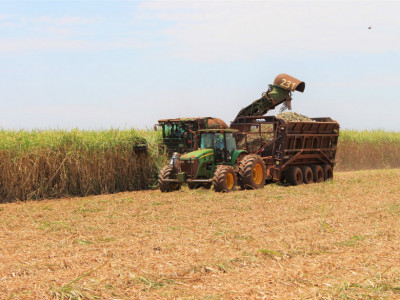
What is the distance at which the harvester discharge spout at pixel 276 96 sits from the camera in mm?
16609

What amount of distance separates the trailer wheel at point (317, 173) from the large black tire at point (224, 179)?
4887 millimetres

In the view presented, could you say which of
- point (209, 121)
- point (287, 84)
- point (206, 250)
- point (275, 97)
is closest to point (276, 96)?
point (275, 97)

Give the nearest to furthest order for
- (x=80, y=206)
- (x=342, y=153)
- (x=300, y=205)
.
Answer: (x=300, y=205) → (x=80, y=206) → (x=342, y=153)

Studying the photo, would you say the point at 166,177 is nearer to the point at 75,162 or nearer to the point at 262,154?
the point at 75,162

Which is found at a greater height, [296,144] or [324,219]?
[296,144]

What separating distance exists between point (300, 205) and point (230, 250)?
15.8ft

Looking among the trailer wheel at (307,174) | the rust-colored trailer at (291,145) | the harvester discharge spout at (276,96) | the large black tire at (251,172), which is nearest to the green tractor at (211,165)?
the large black tire at (251,172)

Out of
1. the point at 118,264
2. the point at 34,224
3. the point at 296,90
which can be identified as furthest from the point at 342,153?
the point at 118,264

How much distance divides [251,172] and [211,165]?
4.02 feet

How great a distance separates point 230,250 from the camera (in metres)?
6.52

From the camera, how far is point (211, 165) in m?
13.8

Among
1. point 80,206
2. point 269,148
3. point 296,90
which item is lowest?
point 80,206

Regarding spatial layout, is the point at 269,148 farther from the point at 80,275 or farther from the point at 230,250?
the point at 80,275

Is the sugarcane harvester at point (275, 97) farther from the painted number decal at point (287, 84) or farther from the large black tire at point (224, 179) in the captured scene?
the large black tire at point (224, 179)
